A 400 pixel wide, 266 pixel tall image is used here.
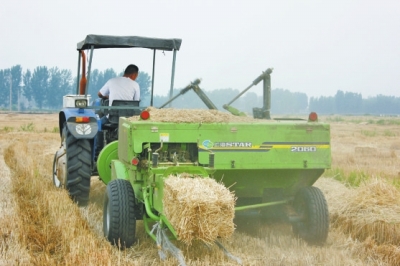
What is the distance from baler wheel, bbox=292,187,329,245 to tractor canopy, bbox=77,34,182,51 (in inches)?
130

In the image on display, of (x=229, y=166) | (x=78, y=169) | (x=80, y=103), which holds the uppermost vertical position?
(x=80, y=103)

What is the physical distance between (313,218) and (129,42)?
3.91 meters

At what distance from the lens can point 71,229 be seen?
19.6ft

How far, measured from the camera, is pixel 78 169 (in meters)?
7.90

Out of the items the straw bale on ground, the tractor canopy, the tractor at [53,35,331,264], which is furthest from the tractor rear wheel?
the tractor canopy

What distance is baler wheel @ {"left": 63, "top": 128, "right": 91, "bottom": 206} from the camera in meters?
7.86

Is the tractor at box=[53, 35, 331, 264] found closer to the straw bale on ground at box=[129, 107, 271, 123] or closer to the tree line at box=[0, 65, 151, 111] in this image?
the straw bale on ground at box=[129, 107, 271, 123]

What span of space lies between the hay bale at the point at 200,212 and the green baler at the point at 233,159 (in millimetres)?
706

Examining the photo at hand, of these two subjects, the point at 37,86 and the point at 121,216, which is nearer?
the point at 121,216

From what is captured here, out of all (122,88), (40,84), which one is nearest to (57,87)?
(40,84)

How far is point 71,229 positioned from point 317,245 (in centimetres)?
262

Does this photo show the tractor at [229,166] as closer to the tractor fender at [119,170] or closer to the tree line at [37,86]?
the tractor fender at [119,170]

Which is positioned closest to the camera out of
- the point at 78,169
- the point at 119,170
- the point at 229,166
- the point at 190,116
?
the point at 229,166

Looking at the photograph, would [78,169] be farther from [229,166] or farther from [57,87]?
[57,87]
